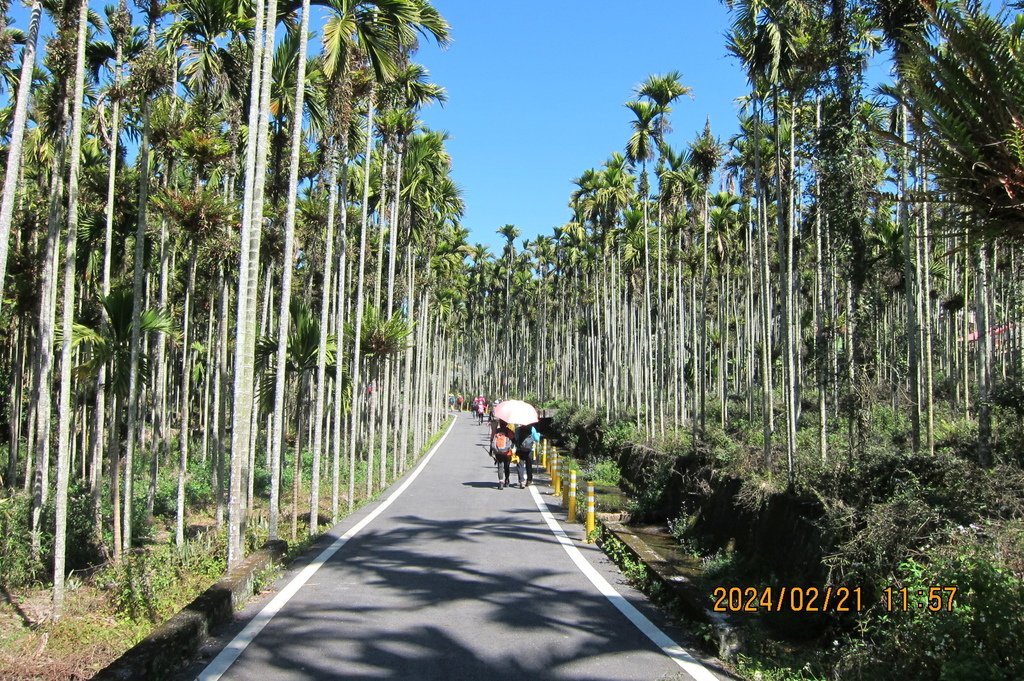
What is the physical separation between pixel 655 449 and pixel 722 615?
37.4 ft

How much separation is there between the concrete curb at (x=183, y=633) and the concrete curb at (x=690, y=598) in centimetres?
450

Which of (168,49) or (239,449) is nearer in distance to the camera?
(239,449)

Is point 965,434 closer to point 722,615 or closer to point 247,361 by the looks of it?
point 722,615

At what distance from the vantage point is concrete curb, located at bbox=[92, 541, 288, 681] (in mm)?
5660

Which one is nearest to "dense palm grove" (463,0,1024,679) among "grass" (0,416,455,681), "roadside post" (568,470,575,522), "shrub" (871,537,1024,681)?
"shrub" (871,537,1024,681)

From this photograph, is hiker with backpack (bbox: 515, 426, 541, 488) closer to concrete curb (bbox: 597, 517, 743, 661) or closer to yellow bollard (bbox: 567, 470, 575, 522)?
yellow bollard (bbox: 567, 470, 575, 522)

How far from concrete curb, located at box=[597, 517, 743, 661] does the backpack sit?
29.0ft

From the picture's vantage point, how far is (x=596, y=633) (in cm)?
766

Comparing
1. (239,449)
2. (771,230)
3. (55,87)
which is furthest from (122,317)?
(771,230)

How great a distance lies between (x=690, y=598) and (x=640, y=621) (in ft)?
1.85

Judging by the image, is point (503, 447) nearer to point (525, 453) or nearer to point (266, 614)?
point (525, 453)

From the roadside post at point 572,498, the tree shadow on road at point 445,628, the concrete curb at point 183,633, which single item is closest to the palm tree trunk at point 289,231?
the tree shadow on road at point 445,628

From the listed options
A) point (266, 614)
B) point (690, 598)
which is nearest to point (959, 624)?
point (690, 598)

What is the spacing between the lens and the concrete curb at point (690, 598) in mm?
7094
